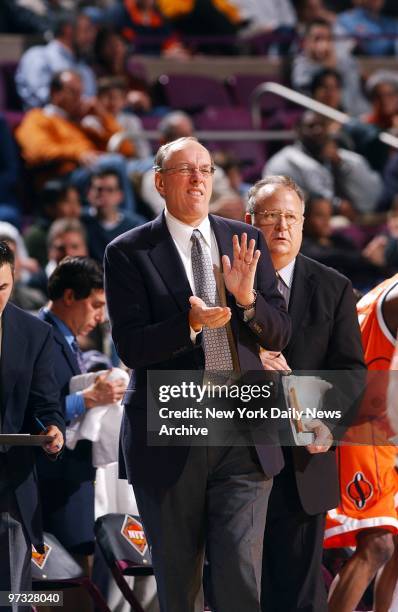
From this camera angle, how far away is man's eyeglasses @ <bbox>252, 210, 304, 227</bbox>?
13.4 ft

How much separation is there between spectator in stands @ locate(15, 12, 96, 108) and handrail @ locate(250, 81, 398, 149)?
153 centimetres

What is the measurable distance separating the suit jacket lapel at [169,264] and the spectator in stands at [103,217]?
403cm

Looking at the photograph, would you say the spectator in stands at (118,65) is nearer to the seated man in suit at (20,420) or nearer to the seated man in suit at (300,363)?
the seated man in suit at (300,363)

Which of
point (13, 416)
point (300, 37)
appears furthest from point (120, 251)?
point (300, 37)

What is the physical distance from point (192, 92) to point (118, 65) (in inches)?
39.1

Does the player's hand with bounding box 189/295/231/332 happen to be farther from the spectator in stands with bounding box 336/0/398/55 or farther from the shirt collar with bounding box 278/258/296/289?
the spectator in stands with bounding box 336/0/398/55

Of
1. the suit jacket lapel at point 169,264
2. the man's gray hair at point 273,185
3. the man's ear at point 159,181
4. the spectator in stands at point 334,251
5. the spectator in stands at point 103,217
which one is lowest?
the spectator in stands at point 334,251

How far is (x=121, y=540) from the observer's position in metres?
4.50

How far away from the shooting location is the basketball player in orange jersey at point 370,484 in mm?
4234

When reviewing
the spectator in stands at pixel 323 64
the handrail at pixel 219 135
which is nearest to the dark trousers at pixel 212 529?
the handrail at pixel 219 135

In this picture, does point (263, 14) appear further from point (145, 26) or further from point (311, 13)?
point (145, 26)

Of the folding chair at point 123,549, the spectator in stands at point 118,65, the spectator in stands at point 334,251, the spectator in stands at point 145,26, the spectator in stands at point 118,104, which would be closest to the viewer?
the folding chair at point 123,549

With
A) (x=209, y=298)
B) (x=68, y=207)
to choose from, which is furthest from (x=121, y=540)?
(x=68, y=207)

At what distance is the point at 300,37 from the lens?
1202cm
